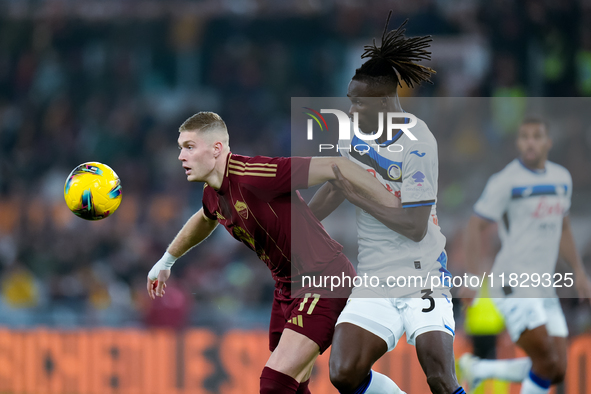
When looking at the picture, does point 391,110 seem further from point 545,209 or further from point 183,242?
point 545,209

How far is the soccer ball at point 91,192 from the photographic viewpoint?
181 inches

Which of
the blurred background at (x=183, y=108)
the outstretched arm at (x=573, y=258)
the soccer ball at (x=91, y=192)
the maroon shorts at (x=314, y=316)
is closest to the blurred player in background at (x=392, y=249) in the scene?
the maroon shorts at (x=314, y=316)

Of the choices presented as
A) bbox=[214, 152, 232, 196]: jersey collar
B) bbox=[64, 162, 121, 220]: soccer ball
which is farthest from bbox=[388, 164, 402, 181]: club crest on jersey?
bbox=[64, 162, 121, 220]: soccer ball

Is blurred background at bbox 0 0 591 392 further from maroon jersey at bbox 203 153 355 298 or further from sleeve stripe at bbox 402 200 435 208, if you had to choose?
sleeve stripe at bbox 402 200 435 208

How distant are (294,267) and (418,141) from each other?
3.46 ft

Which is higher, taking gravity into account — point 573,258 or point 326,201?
point 326,201

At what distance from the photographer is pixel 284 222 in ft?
13.9

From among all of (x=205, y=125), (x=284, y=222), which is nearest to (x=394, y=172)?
(x=284, y=222)

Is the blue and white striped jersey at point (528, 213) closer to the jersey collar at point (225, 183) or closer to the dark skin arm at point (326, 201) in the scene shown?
the dark skin arm at point (326, 201)

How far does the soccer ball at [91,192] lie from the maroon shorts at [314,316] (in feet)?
4.37

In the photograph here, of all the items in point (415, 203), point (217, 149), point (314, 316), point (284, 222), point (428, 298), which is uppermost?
point (217, 149)

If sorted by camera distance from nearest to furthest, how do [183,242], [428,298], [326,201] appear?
[428,298], [326,201], [183,242]

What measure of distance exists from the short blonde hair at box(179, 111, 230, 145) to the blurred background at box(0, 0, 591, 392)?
14.3 ft

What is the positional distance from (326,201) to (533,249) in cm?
234
